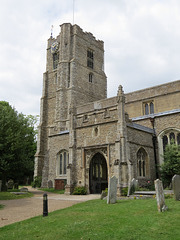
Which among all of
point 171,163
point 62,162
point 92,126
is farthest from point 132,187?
point 62,162

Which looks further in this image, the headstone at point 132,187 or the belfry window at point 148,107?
the belfry window at point 148,107

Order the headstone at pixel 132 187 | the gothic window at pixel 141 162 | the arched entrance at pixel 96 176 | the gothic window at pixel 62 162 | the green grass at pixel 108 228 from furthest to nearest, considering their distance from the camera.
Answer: the gothic window at pixel 62 162
the arched entrance at pixel 96 176
the gothic window at pixel 141 162
the headstone at pixel 132 187
the green grass at pixel 108 228

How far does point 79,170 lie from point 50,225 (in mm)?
10991

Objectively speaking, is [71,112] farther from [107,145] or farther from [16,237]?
[16,237]

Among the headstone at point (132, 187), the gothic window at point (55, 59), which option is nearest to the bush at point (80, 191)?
the headstone at point (132, 187)

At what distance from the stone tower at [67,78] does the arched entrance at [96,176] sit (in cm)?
1413

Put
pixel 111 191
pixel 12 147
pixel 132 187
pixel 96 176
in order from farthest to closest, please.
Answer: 1. pixel 12 147
2. pixel 96 176
3. pixel 132 187
4. pixel 111 191

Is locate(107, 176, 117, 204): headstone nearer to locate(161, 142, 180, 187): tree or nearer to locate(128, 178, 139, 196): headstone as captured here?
locate(128, 178, 139, 196): headstone

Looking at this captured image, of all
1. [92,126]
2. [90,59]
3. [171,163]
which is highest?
[90,59]

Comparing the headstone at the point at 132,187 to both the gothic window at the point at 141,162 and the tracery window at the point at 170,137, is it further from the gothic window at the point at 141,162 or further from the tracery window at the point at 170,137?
the tracery window at the point at 170,137

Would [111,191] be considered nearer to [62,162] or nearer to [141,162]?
[141,162]

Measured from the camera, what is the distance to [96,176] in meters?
17.8

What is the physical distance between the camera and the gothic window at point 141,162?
16.6 m

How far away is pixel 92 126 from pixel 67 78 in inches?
780
